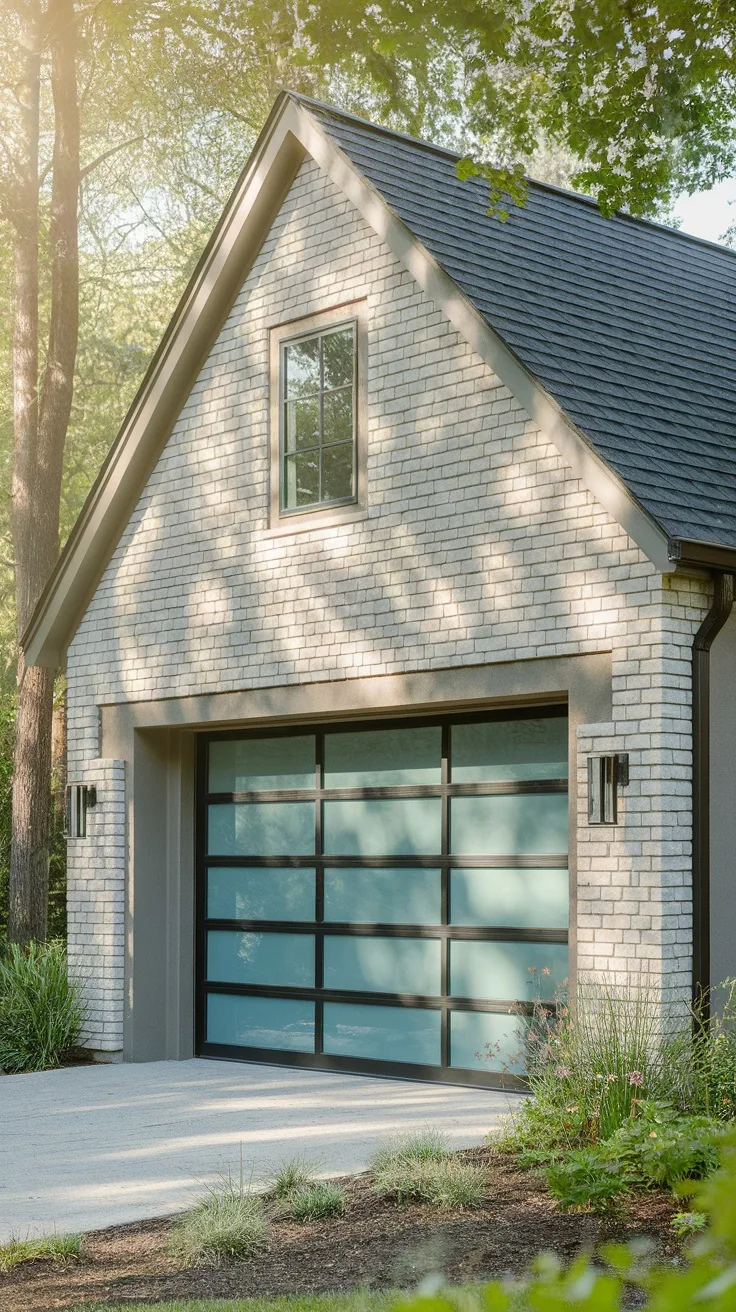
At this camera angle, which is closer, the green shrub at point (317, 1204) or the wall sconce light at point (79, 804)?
the green shrub at point (317, 1204)

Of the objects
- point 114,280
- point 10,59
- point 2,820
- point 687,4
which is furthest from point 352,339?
point 114,280

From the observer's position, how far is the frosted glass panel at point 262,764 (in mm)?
11961

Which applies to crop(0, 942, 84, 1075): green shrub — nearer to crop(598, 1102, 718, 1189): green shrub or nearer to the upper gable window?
the upper gable window

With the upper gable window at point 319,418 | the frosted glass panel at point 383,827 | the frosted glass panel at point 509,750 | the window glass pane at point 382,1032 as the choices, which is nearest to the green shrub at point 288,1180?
the window glass pane at point 382,1032

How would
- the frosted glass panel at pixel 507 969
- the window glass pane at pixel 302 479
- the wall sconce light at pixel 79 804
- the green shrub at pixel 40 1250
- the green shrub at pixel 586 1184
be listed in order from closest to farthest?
the green shrub at pixel 40 1250
the green shrub at pixel 586 1184
the frosted glass panel at pixel 507 969
the window glass pane at pixel 302 479
the wall sconce light at pixel 79 804

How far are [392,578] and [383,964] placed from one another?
9.81ft

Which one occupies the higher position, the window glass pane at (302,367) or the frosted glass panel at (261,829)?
the window glass pane at (302,367)

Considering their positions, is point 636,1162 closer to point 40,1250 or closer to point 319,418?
point 40,1250

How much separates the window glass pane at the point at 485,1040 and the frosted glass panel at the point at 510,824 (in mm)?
1163

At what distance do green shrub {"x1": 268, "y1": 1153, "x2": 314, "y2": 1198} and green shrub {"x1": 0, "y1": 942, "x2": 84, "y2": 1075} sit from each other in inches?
226

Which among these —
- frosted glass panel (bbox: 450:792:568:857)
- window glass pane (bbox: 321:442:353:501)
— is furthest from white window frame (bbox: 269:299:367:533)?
frosted glass panel (bbox: 450:792:568:857)

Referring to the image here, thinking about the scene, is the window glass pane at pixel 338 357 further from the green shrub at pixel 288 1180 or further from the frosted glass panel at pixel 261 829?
the green shrub at pixel 288 1180

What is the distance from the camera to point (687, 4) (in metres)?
8.34

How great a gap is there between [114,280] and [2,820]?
46.3 ft
